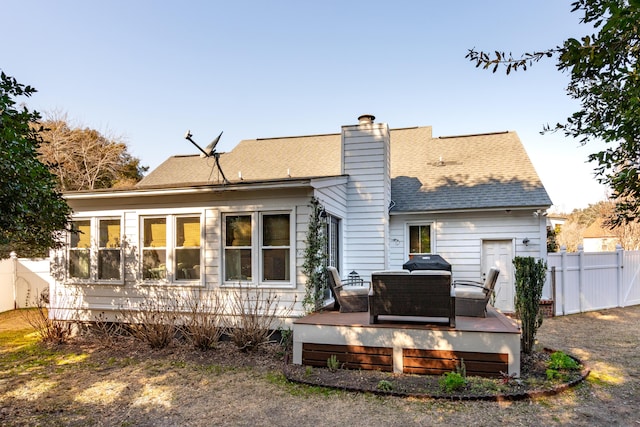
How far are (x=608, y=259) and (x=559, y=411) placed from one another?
9119 millimetres

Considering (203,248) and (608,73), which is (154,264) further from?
(608,73)

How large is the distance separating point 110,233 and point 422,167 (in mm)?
8987

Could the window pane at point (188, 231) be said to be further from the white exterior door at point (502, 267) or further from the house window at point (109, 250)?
the white exterior door at point (502, 267)

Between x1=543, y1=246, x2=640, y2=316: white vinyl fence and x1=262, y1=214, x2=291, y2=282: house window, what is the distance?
703 cm

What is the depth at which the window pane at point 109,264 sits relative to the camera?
822 cm

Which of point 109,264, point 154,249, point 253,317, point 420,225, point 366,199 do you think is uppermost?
point 366,199

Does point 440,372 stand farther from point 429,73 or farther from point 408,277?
point 429,73

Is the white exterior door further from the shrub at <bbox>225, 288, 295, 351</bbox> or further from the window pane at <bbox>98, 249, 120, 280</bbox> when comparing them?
the window pane at <bbox>98, 249, 120, 280</bbox>

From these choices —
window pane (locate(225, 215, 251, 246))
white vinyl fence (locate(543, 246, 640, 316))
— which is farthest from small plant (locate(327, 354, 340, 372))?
white vinyl fence (locate(543, 246, 640, 316))

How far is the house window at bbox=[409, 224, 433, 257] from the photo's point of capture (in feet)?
35.5

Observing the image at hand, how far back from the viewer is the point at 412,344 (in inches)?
217

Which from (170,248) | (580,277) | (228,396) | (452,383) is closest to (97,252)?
(170,248)

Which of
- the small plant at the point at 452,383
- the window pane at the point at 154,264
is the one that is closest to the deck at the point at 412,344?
the small plant at the point at 452,383

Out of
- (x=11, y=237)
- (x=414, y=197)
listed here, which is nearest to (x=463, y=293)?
(x=414, y=197)
